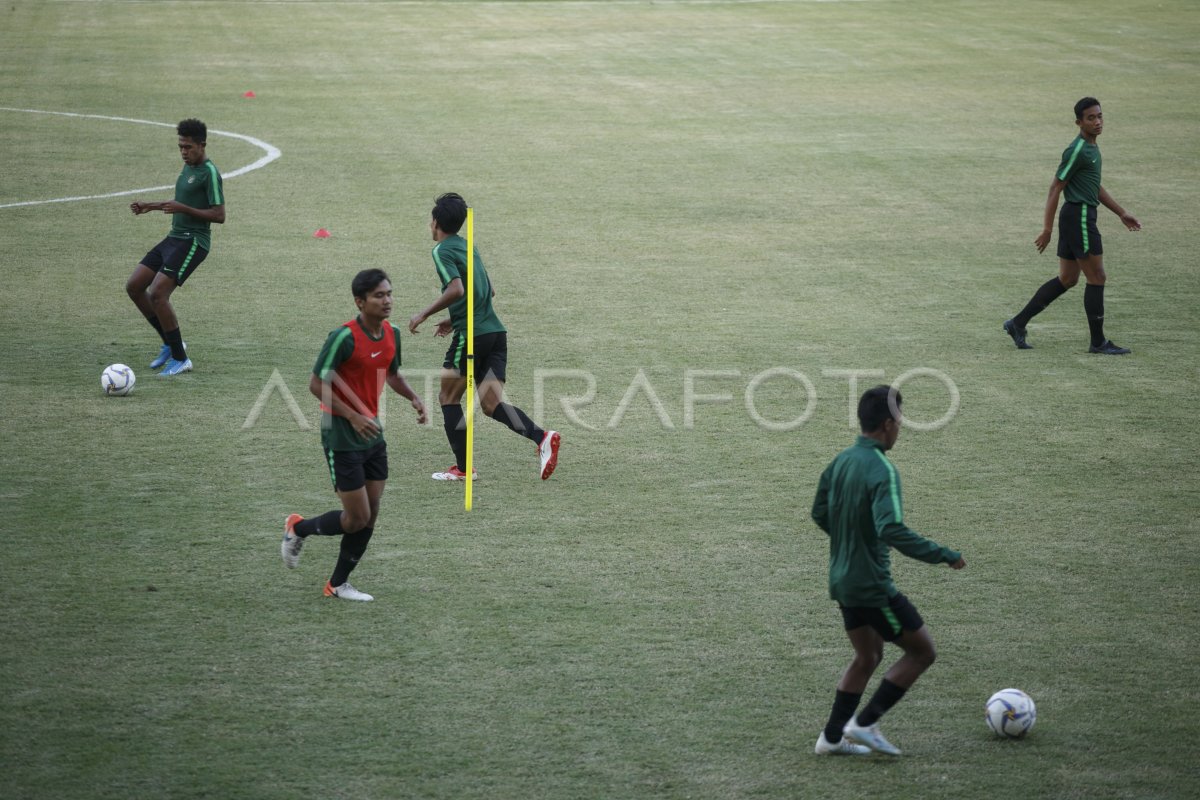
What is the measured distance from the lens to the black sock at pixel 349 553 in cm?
792

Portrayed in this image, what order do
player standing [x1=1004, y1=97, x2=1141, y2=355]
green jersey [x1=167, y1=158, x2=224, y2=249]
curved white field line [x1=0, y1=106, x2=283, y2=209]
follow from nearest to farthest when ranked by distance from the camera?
green jersey [x1=167, y1=158, x2=224, y2=249] < player standing [x1=1004, y1=97, x2=1141, y2=355] < curved white field line [x1=0, y1=106, x2=283, y2=209]

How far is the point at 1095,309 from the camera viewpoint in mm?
13320

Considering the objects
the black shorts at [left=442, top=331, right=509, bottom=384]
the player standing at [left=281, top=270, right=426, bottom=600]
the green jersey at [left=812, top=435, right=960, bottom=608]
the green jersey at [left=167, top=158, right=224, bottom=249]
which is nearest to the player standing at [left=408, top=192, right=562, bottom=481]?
the black shorts at [left=442, top=331, right=509, bottom=384]

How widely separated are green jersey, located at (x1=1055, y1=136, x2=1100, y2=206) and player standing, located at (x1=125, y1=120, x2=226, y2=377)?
8194 mm

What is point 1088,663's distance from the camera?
7.32 m

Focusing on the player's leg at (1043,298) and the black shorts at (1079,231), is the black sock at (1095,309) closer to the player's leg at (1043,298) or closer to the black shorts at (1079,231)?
the player's leg at (1043,298)

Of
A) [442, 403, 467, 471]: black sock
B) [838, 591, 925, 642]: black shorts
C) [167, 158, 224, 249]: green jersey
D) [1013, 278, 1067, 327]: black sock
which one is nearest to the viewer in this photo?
[838, 591, 925, 642]: black shorts

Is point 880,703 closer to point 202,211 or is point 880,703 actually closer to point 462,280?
point 462,280

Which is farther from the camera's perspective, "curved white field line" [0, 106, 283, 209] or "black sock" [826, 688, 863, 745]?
"curved white field line" [0, 106, 283, 209]

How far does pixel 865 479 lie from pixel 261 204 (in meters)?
15.4

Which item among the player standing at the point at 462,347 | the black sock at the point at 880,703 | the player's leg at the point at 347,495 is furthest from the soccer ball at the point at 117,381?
the black sock at the point at 880,703

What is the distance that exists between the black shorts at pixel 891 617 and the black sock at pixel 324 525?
3.16 meters

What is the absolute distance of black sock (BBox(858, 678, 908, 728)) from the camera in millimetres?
6352

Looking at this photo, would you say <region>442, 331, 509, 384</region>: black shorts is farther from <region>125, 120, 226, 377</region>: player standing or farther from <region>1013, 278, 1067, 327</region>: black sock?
<region>1013, 278, 1067, 327</region>: black sock
